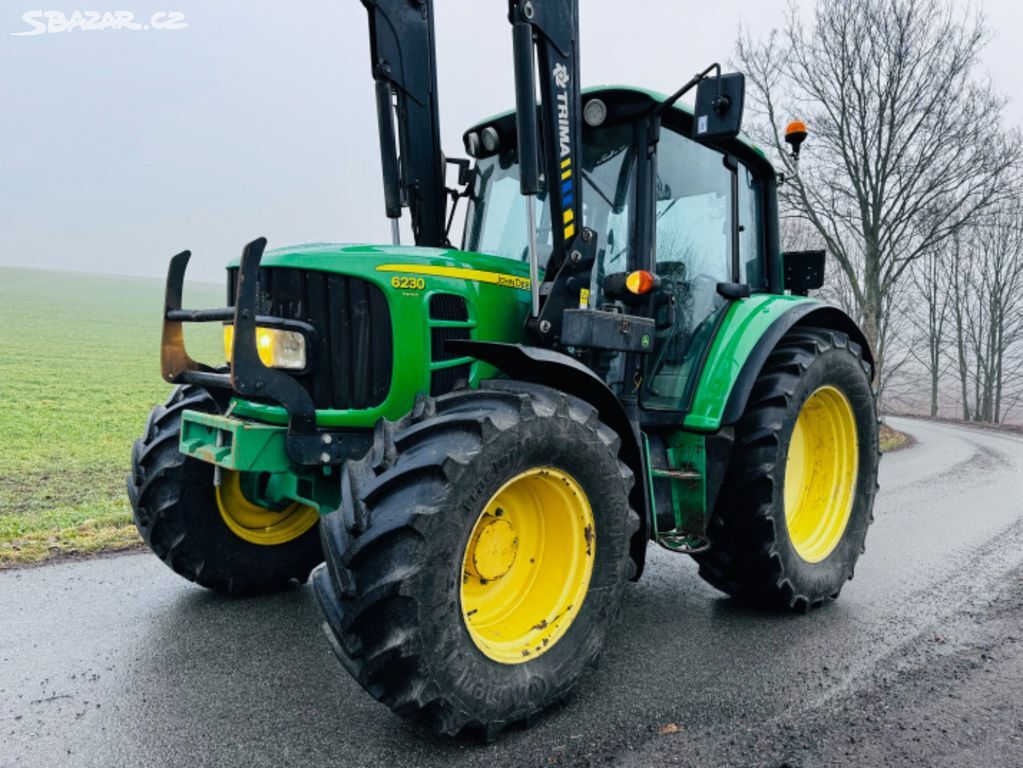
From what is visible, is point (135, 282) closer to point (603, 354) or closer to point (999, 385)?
point (999, 385)

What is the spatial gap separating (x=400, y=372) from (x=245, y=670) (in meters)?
1.34

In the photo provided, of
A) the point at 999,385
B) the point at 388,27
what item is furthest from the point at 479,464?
the point at 999,385

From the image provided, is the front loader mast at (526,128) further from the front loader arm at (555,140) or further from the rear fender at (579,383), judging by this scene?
the rear fender at (579,383)

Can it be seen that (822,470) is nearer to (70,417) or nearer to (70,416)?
(70,417)

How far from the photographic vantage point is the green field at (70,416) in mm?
5618

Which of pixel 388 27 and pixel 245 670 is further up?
pixel 388 27

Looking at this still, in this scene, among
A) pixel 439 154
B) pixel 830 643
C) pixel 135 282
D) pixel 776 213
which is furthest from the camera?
pixel 135 282

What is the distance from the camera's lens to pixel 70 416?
14805mm

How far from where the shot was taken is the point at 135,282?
6444 centimetres

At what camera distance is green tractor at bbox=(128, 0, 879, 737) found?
254 cm

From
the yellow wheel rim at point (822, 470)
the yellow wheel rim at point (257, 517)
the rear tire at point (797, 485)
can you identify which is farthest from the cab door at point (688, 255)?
the yellow wheel rim at point (257, 517)

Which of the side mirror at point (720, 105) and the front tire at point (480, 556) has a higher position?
the side mirror at point (720, 105)

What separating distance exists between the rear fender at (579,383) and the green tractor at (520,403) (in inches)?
0.5

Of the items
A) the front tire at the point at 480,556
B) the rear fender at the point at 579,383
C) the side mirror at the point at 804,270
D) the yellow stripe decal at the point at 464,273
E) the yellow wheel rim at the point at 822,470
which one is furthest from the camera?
the side mirror at the point at 804,270
